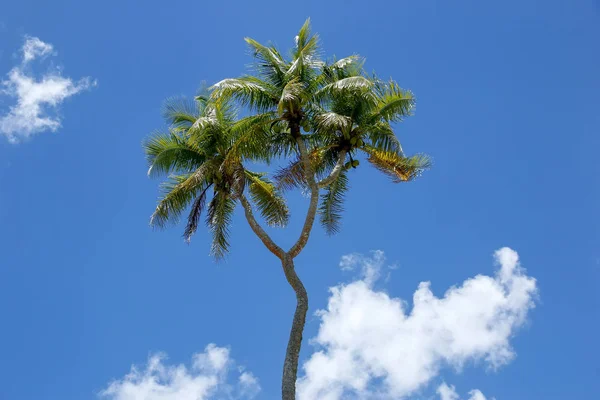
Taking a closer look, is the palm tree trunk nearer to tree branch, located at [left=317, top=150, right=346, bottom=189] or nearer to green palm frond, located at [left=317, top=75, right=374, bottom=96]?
tree branch, located at [left=317, top=150, right=346, bottom=189]

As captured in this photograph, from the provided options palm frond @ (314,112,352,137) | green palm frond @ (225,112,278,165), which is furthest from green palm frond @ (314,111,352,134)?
green palm frond @ (225,112,278,165)

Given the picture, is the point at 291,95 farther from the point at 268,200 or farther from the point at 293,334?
the point at 293,334

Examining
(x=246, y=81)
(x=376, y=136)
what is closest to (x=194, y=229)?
(x=246, y=81)

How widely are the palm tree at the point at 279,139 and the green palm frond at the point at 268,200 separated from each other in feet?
0.10

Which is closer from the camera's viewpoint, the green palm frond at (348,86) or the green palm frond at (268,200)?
A: the green palm frond at (348,86)

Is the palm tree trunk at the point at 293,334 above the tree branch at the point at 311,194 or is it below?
below

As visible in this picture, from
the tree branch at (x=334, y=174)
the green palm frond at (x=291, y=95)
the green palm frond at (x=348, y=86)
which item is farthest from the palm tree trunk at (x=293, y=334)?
the green palm frond at (x=348, y=86)

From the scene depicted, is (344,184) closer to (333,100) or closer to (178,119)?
(333,100)

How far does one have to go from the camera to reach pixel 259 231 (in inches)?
814

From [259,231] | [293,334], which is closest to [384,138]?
[259,231]

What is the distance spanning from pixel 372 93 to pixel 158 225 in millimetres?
7170

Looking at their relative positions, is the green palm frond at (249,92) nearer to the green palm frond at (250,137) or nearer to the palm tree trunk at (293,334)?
the green palm frond at (250,137)

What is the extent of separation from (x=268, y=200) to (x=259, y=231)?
7.19 feet

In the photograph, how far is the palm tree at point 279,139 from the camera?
21.0 metres
